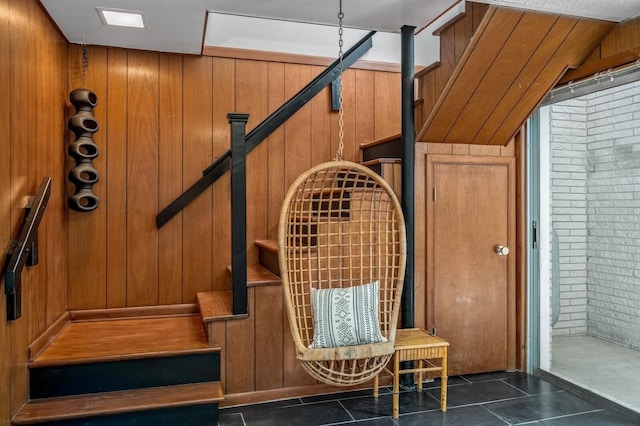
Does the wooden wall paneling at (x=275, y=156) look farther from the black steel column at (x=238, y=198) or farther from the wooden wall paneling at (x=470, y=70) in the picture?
the wooden wall paneling at (x=470, y=70)

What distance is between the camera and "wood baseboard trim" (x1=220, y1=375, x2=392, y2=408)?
2.80 metres

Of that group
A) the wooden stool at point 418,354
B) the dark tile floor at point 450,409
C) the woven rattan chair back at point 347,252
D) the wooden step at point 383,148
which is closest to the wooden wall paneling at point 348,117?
the wooden step at point 383,148

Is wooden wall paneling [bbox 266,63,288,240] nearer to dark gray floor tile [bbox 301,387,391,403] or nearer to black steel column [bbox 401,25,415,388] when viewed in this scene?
black steel column [bbox 401,25,415,388]

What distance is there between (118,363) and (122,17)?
2058mm

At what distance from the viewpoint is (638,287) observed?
3.63 m

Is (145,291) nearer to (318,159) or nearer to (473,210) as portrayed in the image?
(318,159)

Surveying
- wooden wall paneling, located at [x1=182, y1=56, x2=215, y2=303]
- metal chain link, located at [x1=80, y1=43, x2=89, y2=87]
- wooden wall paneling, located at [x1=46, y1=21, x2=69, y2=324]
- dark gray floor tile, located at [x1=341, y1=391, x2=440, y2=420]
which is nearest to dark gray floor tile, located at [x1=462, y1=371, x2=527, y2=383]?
dark gray floor tile, located at [x1=341, y1=391, x2=440, y2=420]

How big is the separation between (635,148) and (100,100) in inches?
163

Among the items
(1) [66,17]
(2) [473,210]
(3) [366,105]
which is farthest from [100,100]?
(2) [473,210]

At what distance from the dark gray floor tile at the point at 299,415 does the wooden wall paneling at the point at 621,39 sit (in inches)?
101

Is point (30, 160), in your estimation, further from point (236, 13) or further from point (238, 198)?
point (236, 13)

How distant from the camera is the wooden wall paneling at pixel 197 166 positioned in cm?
353

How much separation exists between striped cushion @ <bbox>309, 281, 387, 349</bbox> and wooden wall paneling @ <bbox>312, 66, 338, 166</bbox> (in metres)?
1.55

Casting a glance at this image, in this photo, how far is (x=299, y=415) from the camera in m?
2.68
